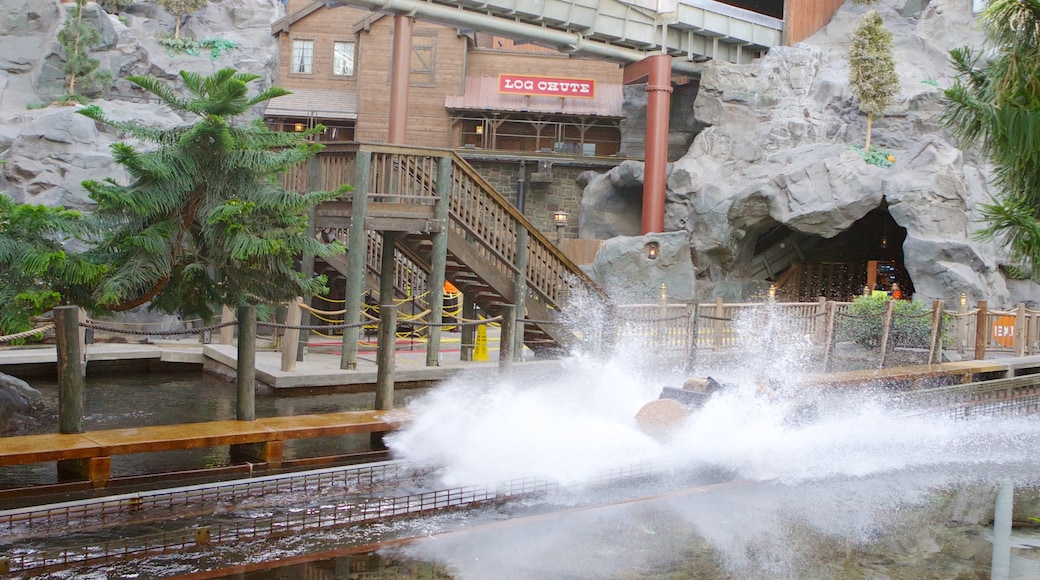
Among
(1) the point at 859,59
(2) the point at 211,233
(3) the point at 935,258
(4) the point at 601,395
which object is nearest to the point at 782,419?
(4) the point at 601,395

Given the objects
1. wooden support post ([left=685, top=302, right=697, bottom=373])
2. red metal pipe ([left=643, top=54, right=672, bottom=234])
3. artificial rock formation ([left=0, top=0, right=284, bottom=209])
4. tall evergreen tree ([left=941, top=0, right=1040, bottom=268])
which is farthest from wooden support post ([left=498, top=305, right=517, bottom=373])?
red metal pipe ([left=643, top=54, right=672, bottom=234])

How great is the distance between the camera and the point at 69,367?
24.3 feet

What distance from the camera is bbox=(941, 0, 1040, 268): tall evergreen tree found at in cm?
600

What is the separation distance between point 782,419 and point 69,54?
22.7 meters

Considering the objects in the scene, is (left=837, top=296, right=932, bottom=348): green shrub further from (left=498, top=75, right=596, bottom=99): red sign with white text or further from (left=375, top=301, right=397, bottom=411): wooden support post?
(left=498, top=75, right=596, bottom=99): red sign with white text

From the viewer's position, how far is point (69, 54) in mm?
25328

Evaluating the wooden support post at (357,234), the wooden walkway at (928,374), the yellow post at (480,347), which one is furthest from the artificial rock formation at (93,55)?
the wooden walkway at (928,374)

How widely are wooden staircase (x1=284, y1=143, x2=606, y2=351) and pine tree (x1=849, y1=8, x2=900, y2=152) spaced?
11.7 meters

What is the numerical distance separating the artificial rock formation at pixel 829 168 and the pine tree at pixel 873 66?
41.5 inches

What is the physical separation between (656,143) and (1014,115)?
60.2 feet

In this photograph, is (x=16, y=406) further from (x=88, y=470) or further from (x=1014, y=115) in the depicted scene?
(x=1014, y=115)

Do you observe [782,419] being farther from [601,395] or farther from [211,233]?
[211,233]

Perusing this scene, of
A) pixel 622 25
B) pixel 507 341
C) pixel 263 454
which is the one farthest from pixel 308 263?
pixel 622 25

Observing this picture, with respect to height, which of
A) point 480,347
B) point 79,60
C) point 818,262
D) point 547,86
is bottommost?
point 480,347
